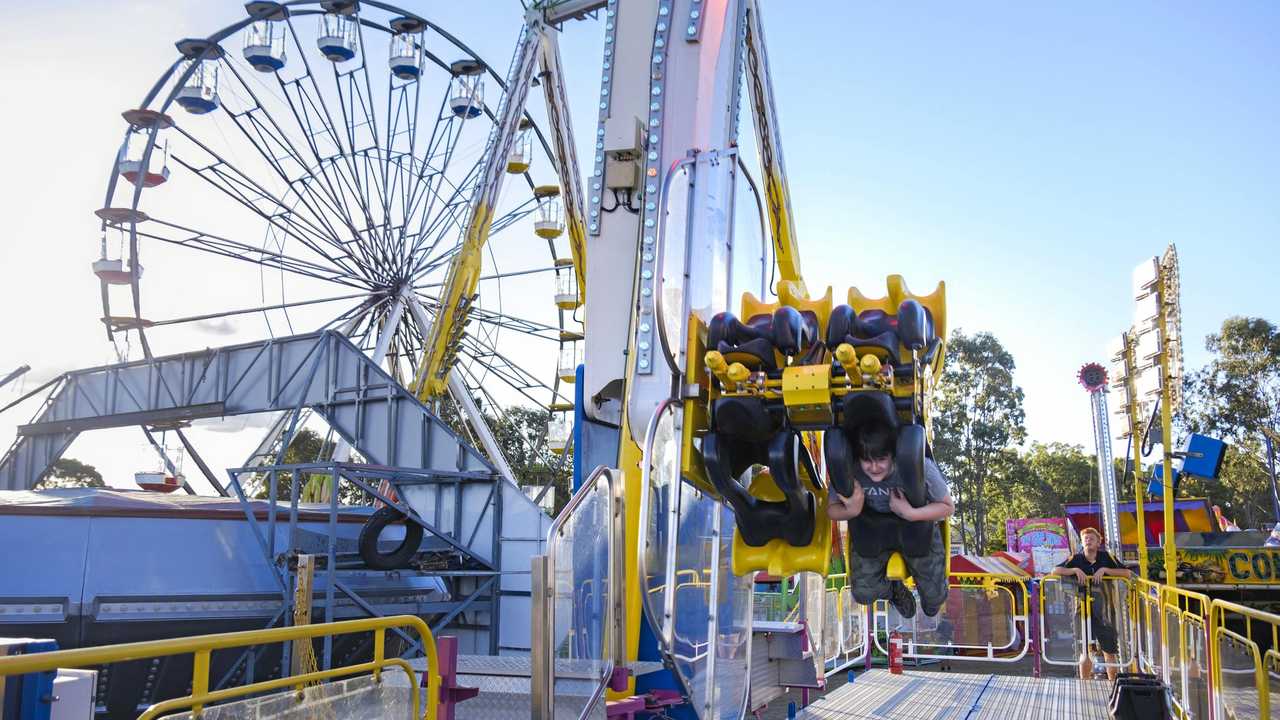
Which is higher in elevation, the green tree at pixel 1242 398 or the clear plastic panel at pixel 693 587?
the green tree at pixel 1242 398

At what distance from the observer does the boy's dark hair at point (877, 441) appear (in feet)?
17.3

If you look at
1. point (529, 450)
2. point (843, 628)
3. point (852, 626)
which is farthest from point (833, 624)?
point (529, 450)

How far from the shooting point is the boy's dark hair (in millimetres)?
5277

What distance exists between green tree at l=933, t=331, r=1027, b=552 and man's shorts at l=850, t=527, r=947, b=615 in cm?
4572

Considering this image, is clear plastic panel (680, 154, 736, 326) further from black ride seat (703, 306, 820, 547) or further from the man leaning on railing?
the man leaning on railing

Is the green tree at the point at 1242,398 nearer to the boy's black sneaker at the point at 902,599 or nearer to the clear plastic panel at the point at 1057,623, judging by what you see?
the clear plastic panel at the point at 1057,623

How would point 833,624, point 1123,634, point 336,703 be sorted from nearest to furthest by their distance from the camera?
1. point 336,703
2. point 833,624
3. point 1123,634

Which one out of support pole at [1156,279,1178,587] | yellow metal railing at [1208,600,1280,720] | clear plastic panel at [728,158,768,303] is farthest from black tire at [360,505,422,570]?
yellow metal railing at [1208,600,1280,720]

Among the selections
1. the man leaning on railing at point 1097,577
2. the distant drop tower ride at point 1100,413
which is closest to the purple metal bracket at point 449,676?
the man leaning on railing at point 1097,577

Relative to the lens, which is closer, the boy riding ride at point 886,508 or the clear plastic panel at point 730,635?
the boy riding ride at point 886,508

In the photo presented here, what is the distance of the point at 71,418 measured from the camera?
20.1 metres

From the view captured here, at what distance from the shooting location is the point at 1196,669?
646 centimetres

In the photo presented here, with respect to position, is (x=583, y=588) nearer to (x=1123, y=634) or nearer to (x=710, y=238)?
(x=710, y=238)

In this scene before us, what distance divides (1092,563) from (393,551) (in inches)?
351
